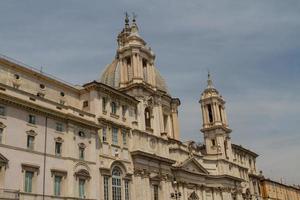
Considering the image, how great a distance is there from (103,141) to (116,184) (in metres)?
5.36

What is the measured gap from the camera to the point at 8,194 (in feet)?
120

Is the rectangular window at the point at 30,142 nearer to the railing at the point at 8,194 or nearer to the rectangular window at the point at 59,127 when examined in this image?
the rectangular window at the point at 59,127

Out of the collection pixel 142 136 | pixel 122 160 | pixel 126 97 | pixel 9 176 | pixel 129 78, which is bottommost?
pixel 9 176

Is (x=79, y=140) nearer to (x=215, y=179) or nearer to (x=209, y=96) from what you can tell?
(x=215, y=179)

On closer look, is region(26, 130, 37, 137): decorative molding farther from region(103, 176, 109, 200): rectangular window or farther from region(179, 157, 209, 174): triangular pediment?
region(179, 157, 209, 174): triangular pediment

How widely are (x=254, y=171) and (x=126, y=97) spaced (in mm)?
51130

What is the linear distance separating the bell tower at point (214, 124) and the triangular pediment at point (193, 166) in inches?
306

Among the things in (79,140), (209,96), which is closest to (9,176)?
(79,140)

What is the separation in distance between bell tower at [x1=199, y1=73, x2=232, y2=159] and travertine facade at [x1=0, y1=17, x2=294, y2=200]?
91.6 inches

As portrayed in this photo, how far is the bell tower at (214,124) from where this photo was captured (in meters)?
82.9

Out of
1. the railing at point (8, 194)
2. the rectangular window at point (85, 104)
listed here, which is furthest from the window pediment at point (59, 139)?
the rectangular window at point (85, 104)

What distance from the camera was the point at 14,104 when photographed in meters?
39.8

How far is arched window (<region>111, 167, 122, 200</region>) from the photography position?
49597 millimetres

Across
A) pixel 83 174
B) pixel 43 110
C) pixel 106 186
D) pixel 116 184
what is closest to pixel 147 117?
pixel 116 184
